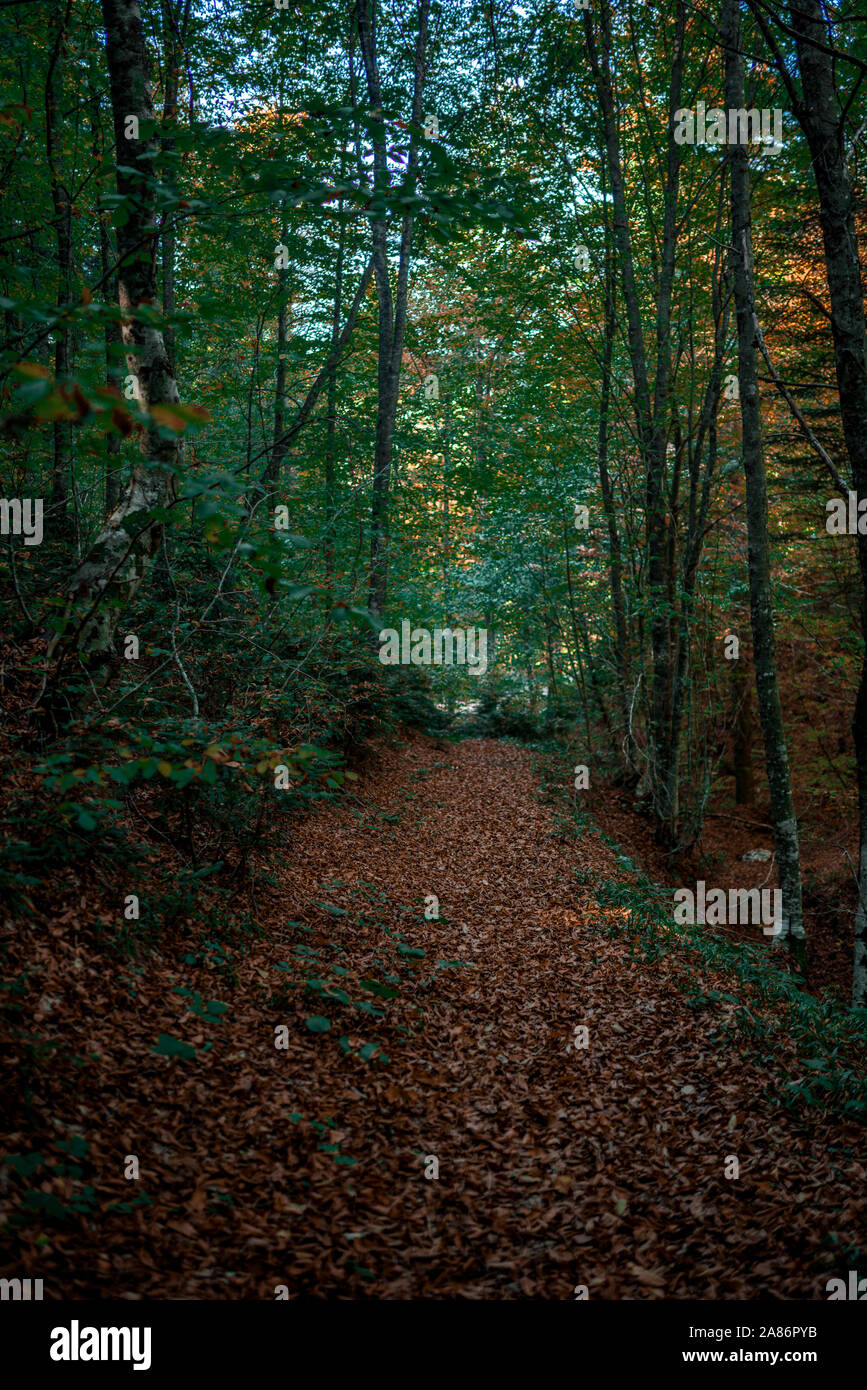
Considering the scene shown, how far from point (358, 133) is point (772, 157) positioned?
853 cm

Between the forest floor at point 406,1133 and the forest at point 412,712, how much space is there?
24 mm

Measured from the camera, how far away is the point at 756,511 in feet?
25.2

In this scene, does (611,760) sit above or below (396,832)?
above

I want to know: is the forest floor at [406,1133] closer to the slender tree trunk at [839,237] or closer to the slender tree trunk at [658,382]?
the slender tree trunk at [839,237]

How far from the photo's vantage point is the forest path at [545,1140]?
113 inches

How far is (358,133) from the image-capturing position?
169 inches

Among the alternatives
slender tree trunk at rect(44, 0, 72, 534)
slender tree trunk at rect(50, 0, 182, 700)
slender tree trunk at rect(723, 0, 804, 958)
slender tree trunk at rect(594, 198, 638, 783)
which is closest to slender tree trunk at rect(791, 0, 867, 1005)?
slender tree trunk at rect(723, 0, 804, 958)

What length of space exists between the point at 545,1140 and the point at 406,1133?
736mm

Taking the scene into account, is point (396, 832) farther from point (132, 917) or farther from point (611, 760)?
point (611, 760)

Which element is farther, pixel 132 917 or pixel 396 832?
pixel 396 832

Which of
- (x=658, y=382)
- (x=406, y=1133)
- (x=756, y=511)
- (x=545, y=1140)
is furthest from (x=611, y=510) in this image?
(x=406, y=1133)

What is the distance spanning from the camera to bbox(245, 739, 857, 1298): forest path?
288 cm

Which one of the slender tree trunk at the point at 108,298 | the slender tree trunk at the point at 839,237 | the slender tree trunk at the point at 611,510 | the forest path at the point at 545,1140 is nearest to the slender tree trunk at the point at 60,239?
the slender tree trunk at the point at 108,298
